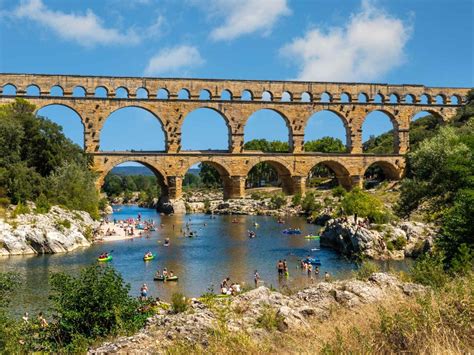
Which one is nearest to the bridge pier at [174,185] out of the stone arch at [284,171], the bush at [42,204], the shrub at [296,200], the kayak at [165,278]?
the stone arch at [284,171]

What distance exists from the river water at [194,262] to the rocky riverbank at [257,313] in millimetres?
4844

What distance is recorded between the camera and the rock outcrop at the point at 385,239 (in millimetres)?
24141

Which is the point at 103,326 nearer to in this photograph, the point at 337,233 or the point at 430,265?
the point at 430,265

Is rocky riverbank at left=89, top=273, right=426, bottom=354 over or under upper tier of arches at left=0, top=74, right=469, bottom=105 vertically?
under

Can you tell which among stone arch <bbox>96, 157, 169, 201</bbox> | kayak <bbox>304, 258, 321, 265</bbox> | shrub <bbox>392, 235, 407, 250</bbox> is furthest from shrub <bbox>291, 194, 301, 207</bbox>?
kayak <bbox>304, 258, 321, 265</bbox>

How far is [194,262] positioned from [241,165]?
89.3 ft

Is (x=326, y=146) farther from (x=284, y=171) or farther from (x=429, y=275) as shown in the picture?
(x=429, y=275)

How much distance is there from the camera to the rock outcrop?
24.1m

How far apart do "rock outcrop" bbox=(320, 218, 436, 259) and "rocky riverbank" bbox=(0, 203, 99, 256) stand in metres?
13.9

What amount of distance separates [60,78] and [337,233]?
30.8 meters

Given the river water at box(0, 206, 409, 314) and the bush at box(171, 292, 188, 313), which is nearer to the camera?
the bush at box(171, 292, 188, 313)

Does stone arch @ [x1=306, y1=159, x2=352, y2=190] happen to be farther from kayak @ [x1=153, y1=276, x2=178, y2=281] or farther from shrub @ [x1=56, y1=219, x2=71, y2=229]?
kayak @ [x1=153, y1=276, x2=178, y2=281]

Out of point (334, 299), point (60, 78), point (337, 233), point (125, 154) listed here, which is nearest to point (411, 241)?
point (337, 233)

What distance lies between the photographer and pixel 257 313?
28.2 ft
